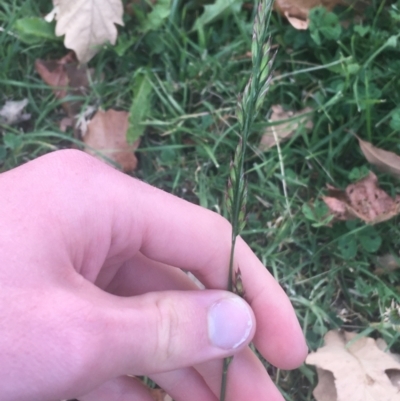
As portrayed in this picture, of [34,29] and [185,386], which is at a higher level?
[34,29]

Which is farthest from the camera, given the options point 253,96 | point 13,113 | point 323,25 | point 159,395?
point 13,113

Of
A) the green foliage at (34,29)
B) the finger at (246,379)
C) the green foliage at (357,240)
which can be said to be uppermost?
the green foliage at (34,29)

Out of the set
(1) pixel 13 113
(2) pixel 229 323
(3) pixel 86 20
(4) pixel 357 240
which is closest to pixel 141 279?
(2) pixel 229 323

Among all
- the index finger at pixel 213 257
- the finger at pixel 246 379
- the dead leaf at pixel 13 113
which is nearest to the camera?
the index finger at pixel 213 257

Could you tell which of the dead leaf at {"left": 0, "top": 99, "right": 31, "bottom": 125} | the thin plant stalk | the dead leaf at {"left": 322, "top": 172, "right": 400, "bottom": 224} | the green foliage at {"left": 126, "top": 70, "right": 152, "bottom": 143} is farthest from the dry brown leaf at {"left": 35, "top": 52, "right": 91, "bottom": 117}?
the thin plant stalk

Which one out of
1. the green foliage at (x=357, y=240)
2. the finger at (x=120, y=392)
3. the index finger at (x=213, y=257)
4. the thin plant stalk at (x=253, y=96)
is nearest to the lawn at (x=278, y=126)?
the green foliage at (x=357, y=240)

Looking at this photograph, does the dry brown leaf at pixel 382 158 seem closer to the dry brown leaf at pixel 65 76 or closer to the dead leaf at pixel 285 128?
the dead leaf at pixel 285 128

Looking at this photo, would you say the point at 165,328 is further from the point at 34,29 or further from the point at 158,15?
the point at 34,29
